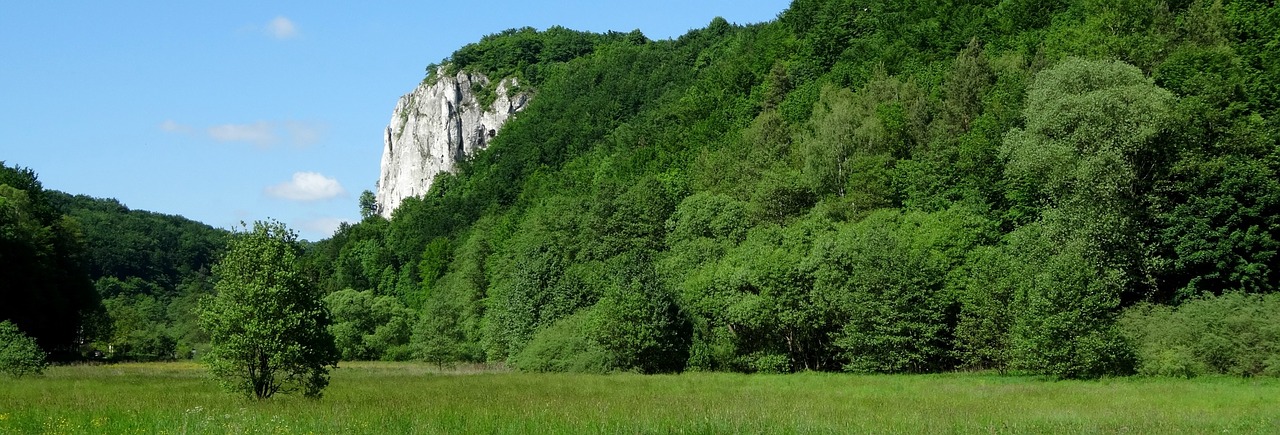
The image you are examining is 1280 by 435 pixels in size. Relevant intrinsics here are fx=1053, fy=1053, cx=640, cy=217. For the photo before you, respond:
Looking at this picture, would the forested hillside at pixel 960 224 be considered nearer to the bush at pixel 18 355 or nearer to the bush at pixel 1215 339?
the bush at pixel 1215 339

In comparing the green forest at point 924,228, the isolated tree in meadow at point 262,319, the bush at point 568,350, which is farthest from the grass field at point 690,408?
the bush at point 568,350

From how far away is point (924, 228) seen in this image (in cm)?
6150

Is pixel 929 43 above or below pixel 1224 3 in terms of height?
above

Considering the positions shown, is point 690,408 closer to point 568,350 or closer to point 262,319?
point 262,319

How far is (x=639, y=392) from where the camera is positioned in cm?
3966

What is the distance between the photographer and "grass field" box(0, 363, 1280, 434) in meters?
22.1

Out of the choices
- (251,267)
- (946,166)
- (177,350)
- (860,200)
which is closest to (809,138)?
(860,200)

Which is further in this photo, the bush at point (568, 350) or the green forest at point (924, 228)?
the bush at point (568, 350)

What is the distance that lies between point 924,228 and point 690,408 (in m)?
36.4

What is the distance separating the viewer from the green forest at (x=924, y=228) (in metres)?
48.8

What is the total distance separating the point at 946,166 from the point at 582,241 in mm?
37732

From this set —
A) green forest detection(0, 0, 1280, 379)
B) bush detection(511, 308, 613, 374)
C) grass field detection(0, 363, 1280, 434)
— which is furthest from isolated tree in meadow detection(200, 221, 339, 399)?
bush detection(511, 308, 613, 374)

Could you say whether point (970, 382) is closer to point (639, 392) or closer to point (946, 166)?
point (639, 392)

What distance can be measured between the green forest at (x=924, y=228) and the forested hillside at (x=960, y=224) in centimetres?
18
